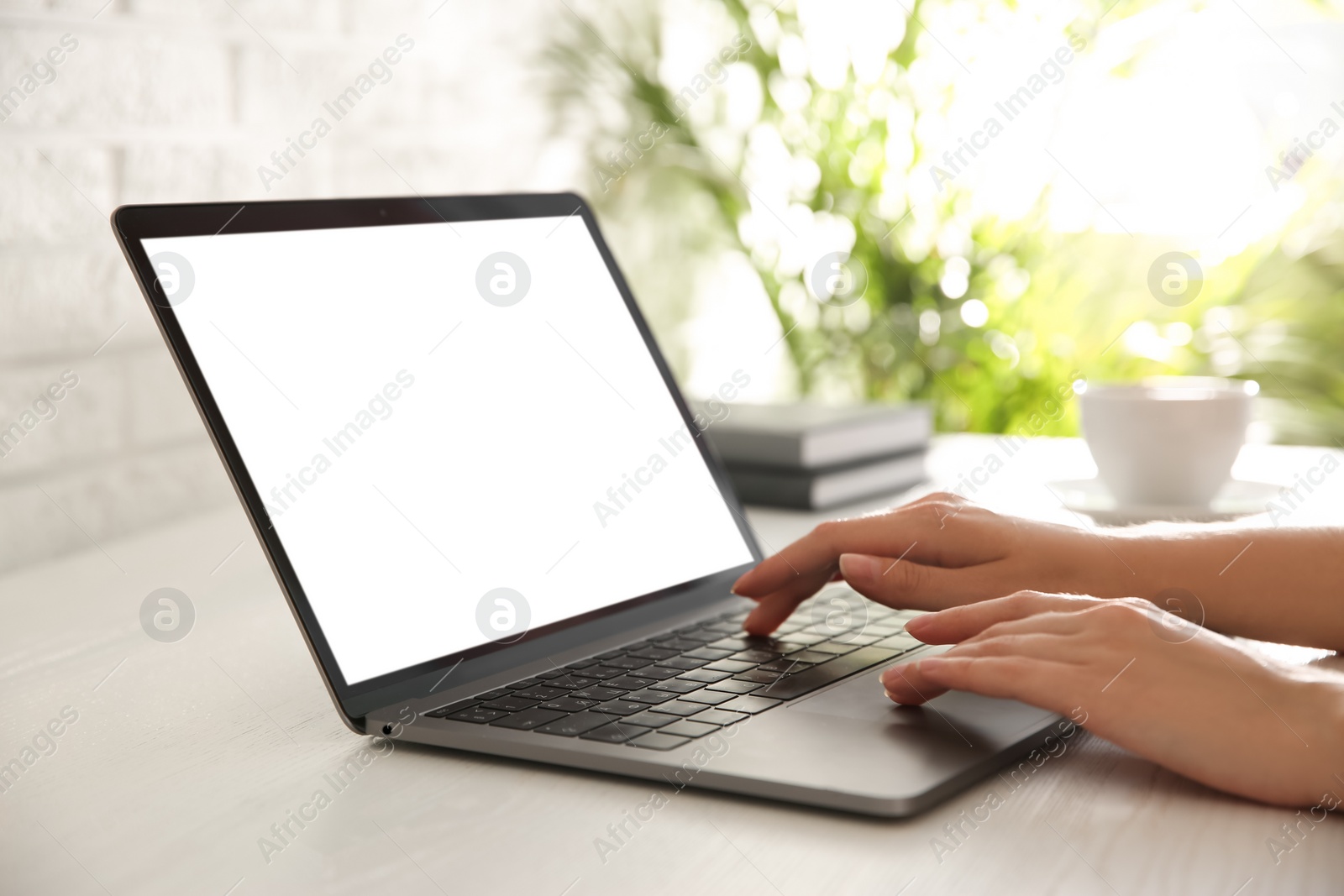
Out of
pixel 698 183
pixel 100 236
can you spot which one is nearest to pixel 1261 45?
pixel 698 183

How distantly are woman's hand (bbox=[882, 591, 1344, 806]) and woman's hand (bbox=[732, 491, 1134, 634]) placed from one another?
0.15 m

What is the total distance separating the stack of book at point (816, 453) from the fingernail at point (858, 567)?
0.48 m

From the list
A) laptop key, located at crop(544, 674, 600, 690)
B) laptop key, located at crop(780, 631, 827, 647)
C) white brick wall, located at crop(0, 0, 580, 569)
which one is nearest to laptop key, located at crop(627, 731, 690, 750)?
laptop key, located at crop(544, 674, 600, 690)

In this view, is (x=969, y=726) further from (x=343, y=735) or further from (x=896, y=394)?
(x=896, y=394)

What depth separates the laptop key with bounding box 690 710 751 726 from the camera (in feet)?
2.06

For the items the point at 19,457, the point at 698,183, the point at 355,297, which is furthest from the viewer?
the point at 698,183

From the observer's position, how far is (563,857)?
0.51 m

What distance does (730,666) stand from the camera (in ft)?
2.44

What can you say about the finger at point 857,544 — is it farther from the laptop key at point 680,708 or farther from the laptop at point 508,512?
the laptop key at point 680,708

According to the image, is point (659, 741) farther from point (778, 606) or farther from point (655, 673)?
point (778, 606)

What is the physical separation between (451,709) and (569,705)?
0.07 metres

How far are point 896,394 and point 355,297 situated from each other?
2005 mm

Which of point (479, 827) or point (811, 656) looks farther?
point (811, 656)

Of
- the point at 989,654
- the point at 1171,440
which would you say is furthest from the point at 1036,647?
the point at 1171,440
